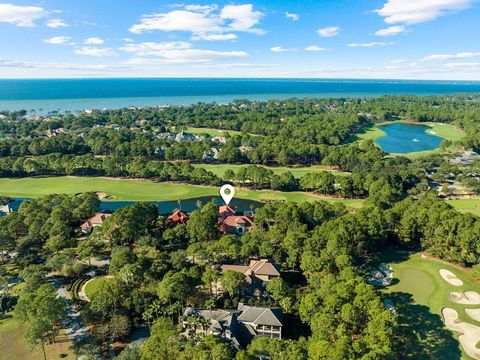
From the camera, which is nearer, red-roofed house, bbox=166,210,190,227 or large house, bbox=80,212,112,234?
large house, bbox=80,212,112,234

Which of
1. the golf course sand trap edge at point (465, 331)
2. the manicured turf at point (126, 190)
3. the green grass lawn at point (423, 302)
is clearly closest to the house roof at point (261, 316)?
the green grass lawn at point (423, 302)

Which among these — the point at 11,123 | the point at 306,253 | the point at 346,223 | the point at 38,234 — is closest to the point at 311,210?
the point at 346,223

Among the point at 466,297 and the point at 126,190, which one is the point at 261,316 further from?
the point at 126,190

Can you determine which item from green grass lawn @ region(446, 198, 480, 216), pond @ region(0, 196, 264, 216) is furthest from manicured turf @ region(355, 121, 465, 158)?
pond @ region(0, 196, 264, 216)

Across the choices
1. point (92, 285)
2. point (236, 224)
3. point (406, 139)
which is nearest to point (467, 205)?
point (236, 224)

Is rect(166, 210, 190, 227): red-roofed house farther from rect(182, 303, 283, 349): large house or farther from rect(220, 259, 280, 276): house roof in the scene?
rect(182, 303, 283, 349): large house

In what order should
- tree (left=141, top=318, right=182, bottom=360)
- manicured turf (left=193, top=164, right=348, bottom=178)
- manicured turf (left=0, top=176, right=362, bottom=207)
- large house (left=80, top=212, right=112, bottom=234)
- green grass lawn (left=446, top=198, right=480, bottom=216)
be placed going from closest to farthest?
1. tree (left=141, top=318, right=182, bottom=360)
2. large house (left=80, top=212, right=112, bottom=234)
3. green grass lawn (left=446, top=198, right=480, bottom=216)
4. manicured turf (left=0, top=176, right=362, bottom=207)
5. manicured turf (left=193, top=164, right=348, bottom=178)

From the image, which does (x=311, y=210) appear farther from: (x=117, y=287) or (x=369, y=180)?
(x=117, y=287)
